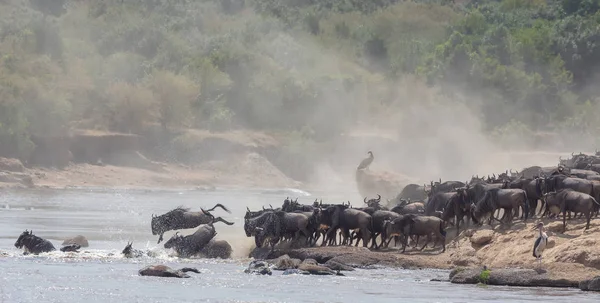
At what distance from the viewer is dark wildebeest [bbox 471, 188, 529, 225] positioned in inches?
1175

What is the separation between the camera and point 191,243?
30.6m

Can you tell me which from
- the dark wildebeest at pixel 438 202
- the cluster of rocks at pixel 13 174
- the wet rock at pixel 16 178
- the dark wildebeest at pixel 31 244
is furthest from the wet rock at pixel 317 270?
the wet rock at pixel 16 178

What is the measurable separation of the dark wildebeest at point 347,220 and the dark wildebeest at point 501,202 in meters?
2.40

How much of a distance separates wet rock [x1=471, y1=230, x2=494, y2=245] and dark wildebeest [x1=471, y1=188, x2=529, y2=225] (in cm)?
87

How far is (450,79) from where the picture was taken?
86438mm

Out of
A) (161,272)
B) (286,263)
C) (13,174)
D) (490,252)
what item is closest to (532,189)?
(490,252)

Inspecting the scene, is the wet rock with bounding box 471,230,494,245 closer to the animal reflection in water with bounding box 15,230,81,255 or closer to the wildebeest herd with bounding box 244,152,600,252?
the wildebeest herd with bounding box 244,152,600,252

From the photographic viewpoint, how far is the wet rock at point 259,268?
2694 centimetres

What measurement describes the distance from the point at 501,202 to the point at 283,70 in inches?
2556

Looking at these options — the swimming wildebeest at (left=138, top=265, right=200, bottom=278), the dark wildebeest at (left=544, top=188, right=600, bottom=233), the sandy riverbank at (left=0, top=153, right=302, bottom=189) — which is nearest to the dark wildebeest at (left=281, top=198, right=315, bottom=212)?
the swimming wildebeest at (left=138, top=265, right=200, bottom=278)

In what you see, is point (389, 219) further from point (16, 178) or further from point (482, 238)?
point (16, 178)

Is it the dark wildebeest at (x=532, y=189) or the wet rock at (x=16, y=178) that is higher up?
the wet rock at (x=16, y=178)

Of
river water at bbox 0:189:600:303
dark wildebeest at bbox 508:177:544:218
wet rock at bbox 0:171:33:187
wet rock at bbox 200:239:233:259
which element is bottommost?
river water at bbox 0:189:600:303

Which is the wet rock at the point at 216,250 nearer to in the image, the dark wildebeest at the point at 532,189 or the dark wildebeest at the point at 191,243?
the dark wildebeest at the point at 191,243
